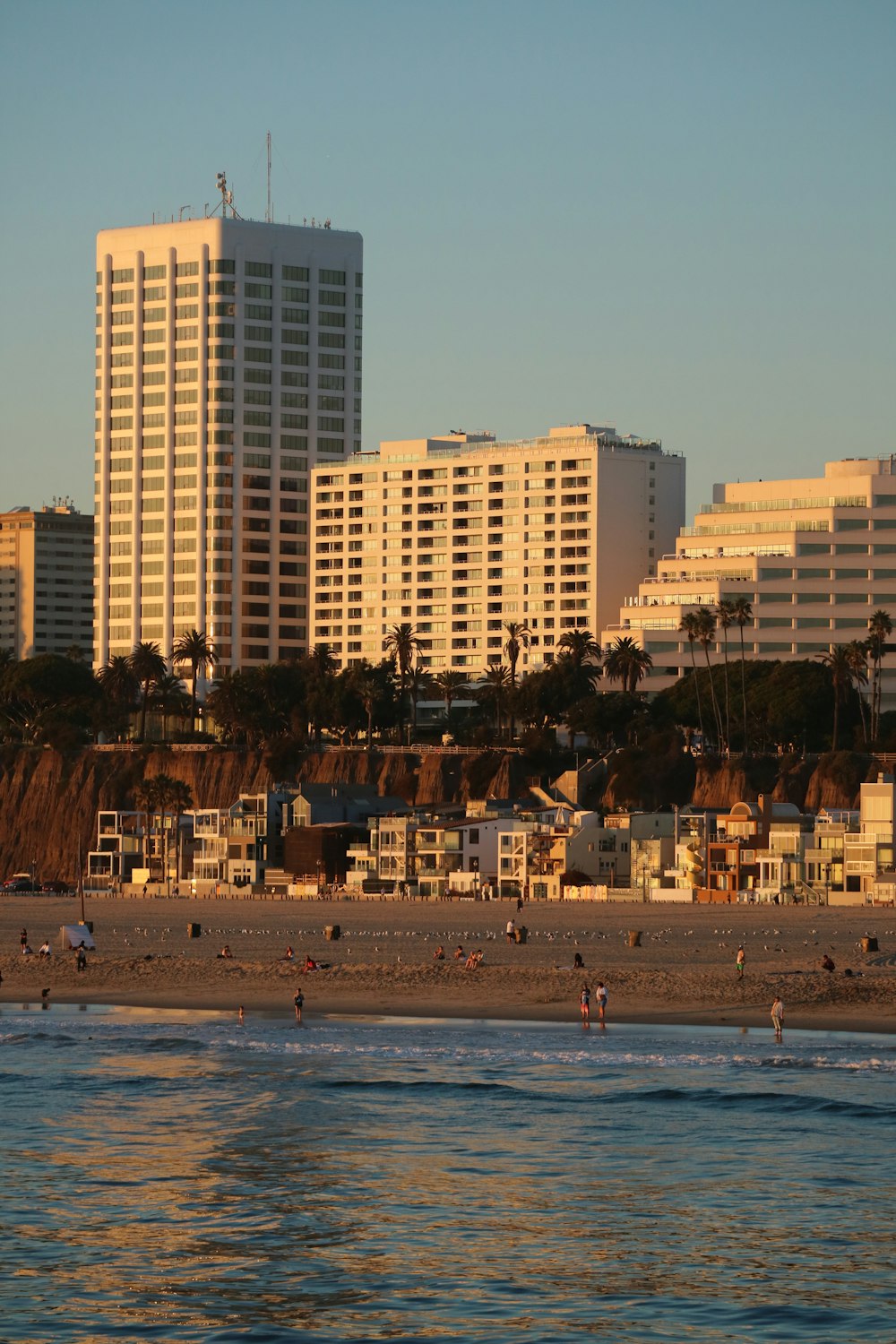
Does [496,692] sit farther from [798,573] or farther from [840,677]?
[840,677]

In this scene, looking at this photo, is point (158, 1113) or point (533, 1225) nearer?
point (533, 1225)

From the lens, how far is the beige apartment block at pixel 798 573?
17400 centimetres

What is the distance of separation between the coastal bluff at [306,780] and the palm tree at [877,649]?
498 inches

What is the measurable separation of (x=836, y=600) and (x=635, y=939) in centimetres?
9531

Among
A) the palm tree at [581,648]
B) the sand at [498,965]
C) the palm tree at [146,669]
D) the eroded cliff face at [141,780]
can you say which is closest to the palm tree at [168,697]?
the palm tree at [146,669]

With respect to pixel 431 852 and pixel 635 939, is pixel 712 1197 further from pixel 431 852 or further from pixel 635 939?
pixel 431 852

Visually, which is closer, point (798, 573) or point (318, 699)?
point (318, 699)

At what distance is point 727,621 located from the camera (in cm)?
16825

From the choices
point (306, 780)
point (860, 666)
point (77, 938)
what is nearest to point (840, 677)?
point (860, 666)

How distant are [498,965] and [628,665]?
321ft

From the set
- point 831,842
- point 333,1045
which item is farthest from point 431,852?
point 333,1045

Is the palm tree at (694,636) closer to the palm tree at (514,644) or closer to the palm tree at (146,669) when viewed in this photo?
the palm tree at (514,644)

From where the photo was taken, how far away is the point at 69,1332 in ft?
101

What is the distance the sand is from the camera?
6353cm
